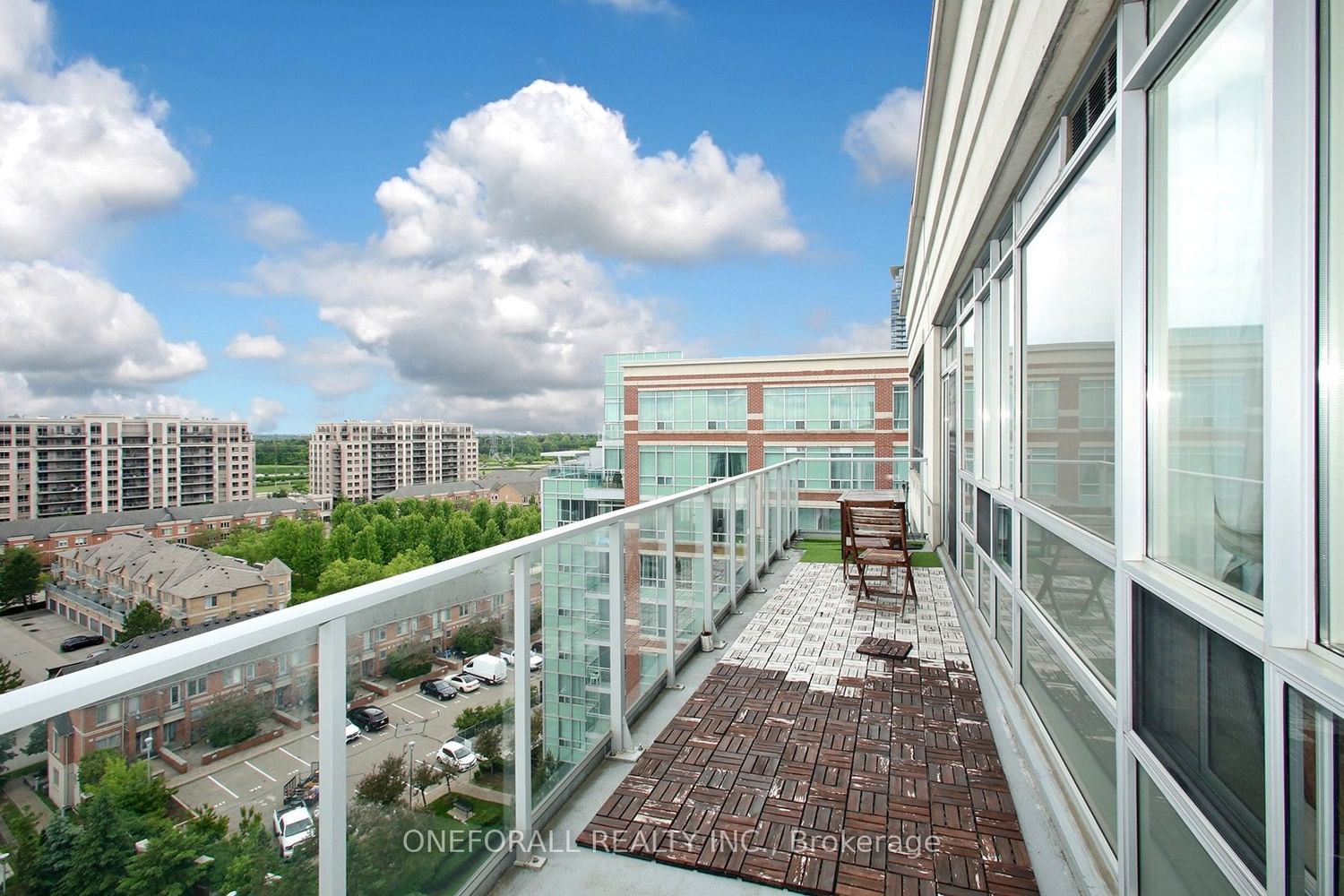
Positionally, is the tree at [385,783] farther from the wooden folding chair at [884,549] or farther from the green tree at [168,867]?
the wooden folding chair at [884,549]

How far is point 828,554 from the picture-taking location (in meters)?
8.34

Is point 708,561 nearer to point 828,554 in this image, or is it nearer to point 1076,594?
point 1076,594

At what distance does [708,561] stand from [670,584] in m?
0.94

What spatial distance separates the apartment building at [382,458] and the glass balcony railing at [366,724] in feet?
267

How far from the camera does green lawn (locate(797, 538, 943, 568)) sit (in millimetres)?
7680

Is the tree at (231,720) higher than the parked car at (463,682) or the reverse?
higher

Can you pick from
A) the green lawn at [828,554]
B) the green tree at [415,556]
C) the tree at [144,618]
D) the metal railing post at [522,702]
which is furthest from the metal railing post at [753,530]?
the green tree at [415,556]

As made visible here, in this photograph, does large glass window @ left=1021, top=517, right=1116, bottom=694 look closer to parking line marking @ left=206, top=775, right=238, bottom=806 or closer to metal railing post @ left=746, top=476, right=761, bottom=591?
parking line marking @ left=206, top=775, right=238, bottom=806

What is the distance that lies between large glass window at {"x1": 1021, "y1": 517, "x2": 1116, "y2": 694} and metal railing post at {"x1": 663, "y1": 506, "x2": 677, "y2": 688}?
1.82m

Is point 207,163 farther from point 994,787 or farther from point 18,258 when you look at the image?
point 994,787

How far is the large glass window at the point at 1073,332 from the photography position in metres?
2.09

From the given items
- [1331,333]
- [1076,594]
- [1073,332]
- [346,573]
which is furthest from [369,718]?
[346,573]

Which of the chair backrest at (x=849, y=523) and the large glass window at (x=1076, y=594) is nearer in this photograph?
the large glass window at (x=1076, y=594)

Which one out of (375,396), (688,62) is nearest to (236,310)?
(375,396)
